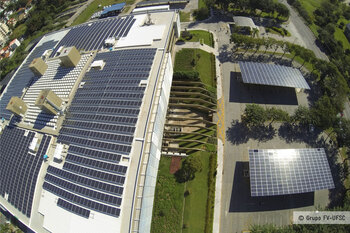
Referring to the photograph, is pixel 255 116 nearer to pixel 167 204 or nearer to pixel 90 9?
pixel 167 204

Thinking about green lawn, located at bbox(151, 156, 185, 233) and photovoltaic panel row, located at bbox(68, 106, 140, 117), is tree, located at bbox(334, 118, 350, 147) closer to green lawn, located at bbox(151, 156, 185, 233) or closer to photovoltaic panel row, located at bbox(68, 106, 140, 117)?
green lawn, located at bbox(151, 156, 185, 233)

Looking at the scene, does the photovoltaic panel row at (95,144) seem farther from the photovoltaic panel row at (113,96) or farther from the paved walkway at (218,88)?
the paved walkway at (218,88)

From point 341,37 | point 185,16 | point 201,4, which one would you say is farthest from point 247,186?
point 201,4

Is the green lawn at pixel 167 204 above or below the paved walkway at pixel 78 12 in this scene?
below

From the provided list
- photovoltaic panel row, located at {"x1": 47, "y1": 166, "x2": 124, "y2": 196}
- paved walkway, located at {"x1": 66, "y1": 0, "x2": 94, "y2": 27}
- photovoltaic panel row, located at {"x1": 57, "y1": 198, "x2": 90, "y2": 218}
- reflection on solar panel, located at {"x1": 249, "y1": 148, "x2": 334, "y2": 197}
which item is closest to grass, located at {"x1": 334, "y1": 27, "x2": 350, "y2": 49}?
reflection on solar panel, located at {"x1": 249, "y1": 148, "x2": 334, "y2": 197}

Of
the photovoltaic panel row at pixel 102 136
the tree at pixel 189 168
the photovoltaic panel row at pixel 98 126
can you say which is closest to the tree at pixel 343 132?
the tree at pixel 189 168

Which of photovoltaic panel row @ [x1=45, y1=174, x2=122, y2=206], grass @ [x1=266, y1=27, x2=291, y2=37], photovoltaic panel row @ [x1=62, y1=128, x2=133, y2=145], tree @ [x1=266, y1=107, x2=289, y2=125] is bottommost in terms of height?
photovoltaic panel row @ [x1=45, y1=174, x2=122, y2=206]
